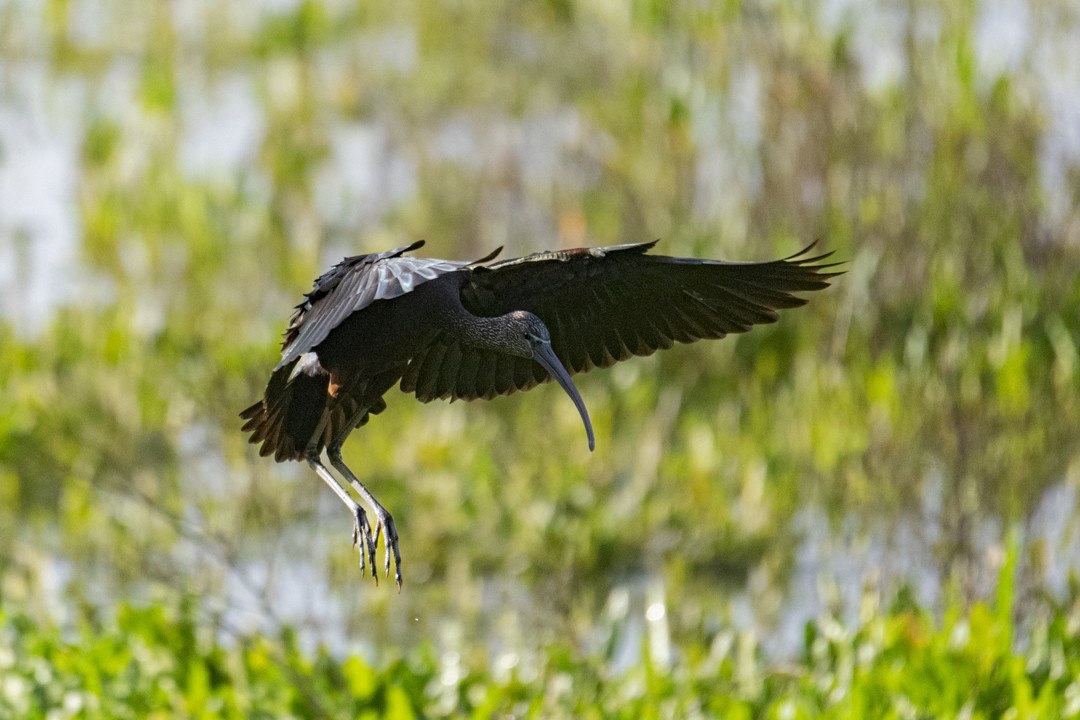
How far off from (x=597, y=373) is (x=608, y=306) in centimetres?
519

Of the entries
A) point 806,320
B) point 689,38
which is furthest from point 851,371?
point 689,38

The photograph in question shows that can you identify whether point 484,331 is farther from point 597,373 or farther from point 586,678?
point 597,373

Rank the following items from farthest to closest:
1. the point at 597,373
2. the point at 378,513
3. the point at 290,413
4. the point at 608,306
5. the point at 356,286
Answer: the point at 597,373
the point at 608,306
the point at 290,413
the point at 378,513
the point at 356,286

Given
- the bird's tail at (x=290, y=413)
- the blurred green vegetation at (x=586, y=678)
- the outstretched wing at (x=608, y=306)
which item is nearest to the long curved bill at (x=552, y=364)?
the outstretched wing at (x=608, y=306)

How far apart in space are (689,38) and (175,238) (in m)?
3.23

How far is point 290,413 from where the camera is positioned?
347 cm

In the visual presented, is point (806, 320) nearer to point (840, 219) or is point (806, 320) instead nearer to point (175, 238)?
point (840, 219)

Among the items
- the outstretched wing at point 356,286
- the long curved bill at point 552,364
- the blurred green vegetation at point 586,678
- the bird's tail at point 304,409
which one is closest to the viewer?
the outstretched wing at point 356,286

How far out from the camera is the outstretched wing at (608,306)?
3.49 meters

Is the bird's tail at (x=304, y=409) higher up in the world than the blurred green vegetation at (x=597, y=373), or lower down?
lower down

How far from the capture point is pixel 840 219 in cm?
903

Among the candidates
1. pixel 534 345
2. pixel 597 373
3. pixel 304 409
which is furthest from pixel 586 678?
pixel 597 373

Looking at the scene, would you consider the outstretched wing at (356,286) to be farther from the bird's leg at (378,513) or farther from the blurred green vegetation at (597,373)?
the blurred green vegetation at (597,373)

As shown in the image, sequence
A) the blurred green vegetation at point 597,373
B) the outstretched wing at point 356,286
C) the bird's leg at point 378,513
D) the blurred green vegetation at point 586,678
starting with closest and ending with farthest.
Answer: the outstretched wing at point 356,286
the bird's leg at point 378,513
the blurred green vegetation at point 586,678
the blurred green vegetation at point 597,373
